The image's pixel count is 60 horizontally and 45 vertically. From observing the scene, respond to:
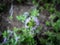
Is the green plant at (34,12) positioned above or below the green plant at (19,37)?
above

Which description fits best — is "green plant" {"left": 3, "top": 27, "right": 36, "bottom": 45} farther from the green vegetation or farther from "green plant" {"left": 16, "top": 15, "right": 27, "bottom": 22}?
"green plant" {"left": 16, "top": 15, "right": 27, "bottom": 22}

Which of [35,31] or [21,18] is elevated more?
[21,18]

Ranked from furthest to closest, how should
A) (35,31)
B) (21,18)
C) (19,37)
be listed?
(21,18)
(35,31)
(19,37)

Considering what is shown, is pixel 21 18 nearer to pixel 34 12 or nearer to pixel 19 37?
pixel 34 12

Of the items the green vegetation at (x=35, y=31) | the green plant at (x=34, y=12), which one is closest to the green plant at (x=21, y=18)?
the green vegetation at (x=35, y=31)

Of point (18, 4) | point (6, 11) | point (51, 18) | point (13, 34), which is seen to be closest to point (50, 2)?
point (51, 18)

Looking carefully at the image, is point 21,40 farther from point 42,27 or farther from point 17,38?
point 42,27

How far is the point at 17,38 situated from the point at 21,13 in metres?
1.07

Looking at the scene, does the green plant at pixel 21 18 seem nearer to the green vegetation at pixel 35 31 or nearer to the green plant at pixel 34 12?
the green vegetation at pixel 35 31

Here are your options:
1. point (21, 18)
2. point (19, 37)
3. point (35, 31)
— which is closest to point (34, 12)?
point (21, 18)

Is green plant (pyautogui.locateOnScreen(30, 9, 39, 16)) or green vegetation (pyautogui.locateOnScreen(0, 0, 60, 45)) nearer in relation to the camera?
green vegetation (pyautogui.locateOnScreen(0, 0, 60, 45))

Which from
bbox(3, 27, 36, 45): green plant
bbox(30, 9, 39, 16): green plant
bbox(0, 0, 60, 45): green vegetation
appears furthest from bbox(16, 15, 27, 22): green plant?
bbox(3, 27, 36, 45): green plant

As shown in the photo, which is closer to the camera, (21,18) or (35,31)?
(35,31)

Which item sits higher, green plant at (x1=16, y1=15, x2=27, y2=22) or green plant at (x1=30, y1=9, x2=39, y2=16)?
green plant at (x1=30, y1=9, x2=39, y2=16)
